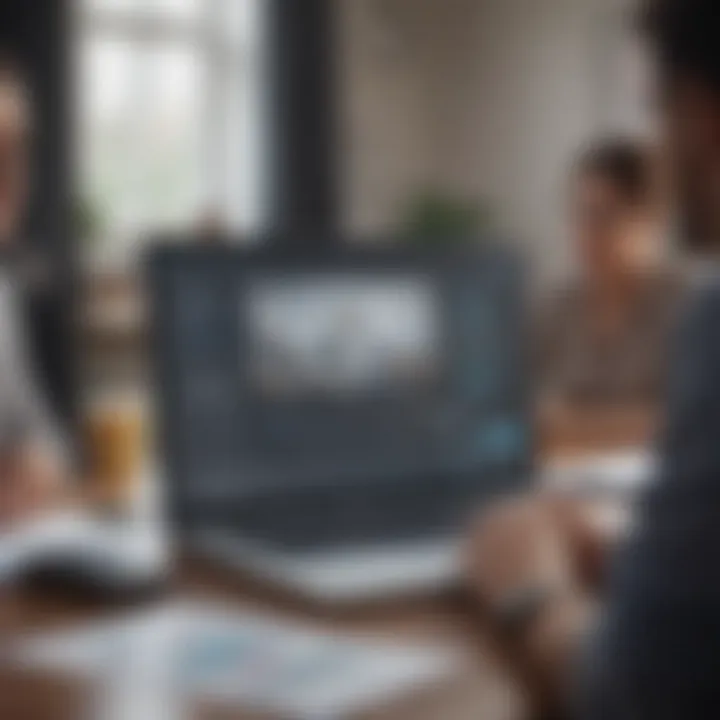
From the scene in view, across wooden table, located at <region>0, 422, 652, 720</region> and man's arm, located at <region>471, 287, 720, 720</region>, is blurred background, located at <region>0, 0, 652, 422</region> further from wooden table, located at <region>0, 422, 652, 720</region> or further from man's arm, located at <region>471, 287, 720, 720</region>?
man's arm, located at <region>471, 287, 720, 720</region>

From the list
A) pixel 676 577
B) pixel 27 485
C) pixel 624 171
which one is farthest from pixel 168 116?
pixel 676 577

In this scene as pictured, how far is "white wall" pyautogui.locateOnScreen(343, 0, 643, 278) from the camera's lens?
4387 millimetres

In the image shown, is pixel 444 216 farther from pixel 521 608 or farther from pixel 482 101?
pixel 521 608

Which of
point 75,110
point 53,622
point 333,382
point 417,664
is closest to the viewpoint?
point 417,664

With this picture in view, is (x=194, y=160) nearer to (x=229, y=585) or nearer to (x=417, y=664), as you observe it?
(x=229, y=585)

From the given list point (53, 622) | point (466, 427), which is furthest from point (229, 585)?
point (466, 427)

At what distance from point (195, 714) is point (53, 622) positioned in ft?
0.99

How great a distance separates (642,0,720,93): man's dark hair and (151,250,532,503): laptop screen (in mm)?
640

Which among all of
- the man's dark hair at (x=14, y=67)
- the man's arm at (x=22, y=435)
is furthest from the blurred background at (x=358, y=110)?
the man's arm at (x=22, y=435)

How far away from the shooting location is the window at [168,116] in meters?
3.95

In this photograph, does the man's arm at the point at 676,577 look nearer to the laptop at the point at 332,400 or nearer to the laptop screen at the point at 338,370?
the laptop at the point at 332,400

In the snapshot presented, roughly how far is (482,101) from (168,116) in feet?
2.88

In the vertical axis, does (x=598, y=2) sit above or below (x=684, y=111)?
above

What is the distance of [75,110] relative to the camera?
3812 mm
